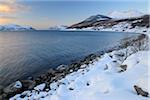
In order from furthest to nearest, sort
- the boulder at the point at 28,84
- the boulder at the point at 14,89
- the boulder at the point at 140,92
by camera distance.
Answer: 1. the boulder at the point at 28,84
2. the boulder at the point at 14,89
3. the boulder at the point at 140,92

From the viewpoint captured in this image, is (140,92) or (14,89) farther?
(14,89)

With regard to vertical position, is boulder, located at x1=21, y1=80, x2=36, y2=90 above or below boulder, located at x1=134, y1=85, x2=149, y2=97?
below

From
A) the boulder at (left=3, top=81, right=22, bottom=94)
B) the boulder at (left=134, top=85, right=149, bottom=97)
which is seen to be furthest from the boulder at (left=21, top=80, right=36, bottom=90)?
the boulder at (left=134, top=85, right=149, bottom=97)

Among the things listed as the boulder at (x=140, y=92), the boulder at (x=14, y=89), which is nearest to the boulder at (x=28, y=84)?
the boulder at (x=14, y=89)

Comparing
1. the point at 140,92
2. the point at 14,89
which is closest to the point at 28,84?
the point at 14,89

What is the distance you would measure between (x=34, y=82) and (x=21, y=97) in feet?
13.4

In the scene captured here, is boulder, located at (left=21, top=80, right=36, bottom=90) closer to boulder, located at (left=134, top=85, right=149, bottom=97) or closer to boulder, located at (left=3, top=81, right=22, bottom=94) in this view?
boulder, located at (left=3, top=81, right=22, bottom=94)

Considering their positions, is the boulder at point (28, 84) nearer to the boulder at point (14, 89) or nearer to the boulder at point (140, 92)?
the boulder at point (14, 89)

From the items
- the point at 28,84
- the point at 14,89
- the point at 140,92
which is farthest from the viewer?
the point at 28,84

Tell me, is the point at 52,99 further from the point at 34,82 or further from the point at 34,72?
A: the point at 34,72

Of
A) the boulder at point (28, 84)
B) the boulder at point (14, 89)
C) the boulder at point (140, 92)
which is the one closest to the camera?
the boulder at point (140, 92)

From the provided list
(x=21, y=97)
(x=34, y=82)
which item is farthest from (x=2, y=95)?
(x=34, y=82)

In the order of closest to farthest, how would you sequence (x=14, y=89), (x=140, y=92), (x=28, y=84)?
1. (x=140, y=92)
2. (x=14, y=89)
3. (x=28, y=84)

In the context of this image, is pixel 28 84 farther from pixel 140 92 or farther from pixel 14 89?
pixel 140 92
